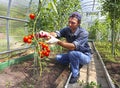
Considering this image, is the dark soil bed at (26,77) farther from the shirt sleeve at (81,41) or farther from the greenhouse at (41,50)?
the shirt sleeve at (81,41)

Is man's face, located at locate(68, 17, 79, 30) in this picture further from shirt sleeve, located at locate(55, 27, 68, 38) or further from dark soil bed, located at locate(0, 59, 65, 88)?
dark soil bed, located at locate(0, 59, 65, 88)

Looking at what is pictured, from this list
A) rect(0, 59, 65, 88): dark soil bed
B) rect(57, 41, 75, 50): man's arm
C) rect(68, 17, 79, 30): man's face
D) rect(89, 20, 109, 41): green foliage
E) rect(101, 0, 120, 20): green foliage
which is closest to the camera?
rect(0, 59, 65, 88): dark soil bed

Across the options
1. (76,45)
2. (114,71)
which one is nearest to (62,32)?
(76,45)

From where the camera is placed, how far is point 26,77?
457 centimetres

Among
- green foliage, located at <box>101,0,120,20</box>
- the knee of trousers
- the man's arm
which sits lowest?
the knee of trousers

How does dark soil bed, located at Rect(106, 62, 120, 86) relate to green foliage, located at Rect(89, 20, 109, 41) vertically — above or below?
below

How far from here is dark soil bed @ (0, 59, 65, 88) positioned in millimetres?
4117

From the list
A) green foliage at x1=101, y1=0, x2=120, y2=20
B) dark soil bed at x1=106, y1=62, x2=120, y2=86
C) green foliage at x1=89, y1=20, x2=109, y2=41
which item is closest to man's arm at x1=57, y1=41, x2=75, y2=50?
dark soil bed at x1=106, y1=62, x2=120, y2=86

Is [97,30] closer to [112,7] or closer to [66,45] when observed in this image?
[112,7]

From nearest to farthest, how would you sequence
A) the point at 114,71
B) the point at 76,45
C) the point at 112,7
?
the point at 76,45
the point at 114,71
the point at 112,7

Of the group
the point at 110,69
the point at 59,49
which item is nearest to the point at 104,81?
the point at 110,69

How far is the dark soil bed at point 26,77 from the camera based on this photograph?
162 inches

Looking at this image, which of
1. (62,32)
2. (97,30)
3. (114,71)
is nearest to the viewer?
(62,32)

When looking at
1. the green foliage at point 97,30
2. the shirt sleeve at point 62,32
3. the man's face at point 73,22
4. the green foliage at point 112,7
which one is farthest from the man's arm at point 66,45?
the green foliage at point 97,30
